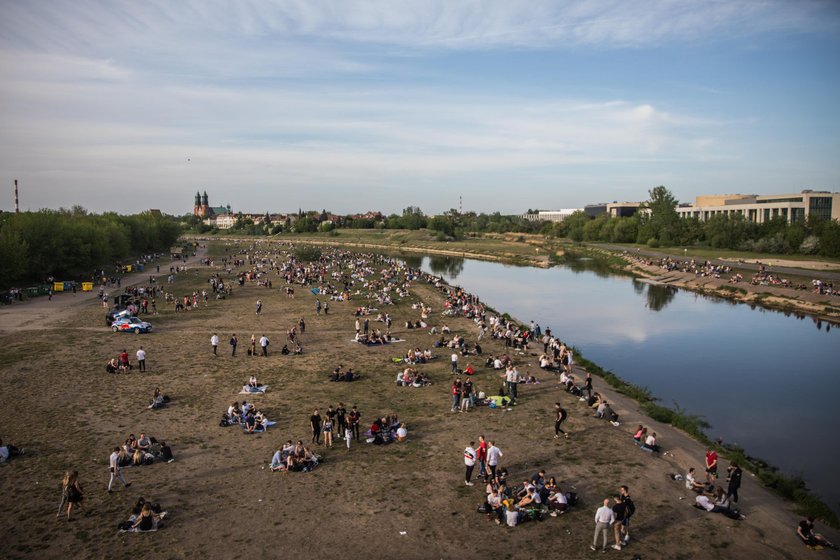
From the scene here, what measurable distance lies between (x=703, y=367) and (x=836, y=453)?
10837 millimetres

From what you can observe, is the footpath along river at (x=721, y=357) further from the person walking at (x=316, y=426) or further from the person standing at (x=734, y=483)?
the person walking at (x=316, y=426)

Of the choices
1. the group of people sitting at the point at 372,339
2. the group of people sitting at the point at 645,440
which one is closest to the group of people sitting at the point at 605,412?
the group of people sitting at the point at 645,440

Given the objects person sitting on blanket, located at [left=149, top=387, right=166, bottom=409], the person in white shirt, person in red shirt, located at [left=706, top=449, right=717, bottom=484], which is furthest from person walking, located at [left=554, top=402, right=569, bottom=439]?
person sitting on blanket, located at [left=149, top=387, right=166, bottom=409]

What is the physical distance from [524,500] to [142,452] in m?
10.4

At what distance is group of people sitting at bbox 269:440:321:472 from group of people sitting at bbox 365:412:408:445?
6.69 ft

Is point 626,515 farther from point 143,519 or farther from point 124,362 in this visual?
point 124,362

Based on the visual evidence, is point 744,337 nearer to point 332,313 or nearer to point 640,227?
point 332,313

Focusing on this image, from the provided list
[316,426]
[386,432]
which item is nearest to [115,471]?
[316,426]

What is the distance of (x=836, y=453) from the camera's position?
17859 millimetres

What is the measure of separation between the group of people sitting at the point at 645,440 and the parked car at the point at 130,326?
2743 centimetres

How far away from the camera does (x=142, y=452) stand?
574 inches

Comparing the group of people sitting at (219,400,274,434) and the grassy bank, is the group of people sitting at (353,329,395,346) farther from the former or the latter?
the group of people sitting at (219,400,274,434)

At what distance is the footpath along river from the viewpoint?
1902 centimetres

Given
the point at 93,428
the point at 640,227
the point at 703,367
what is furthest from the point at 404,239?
the point at 93,428
